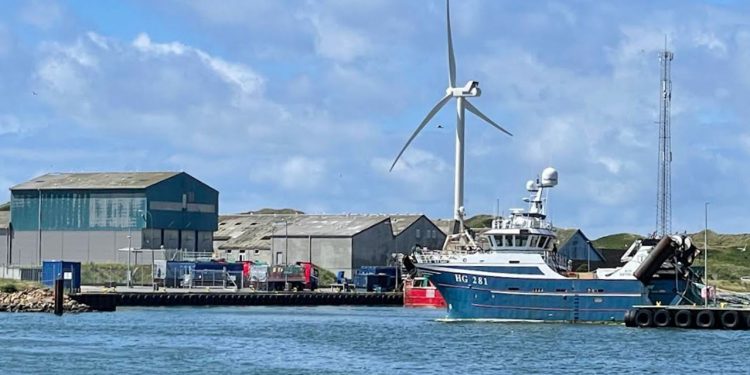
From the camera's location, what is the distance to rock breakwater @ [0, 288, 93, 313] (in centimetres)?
9875

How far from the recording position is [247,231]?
16112 centimetres

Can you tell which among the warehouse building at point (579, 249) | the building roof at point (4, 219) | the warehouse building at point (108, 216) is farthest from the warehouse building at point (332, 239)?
the building roof at point (4, 219)

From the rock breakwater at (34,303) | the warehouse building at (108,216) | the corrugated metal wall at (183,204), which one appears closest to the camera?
the rock breakwater at (34,303)

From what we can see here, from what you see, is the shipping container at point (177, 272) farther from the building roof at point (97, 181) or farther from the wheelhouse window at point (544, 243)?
the wheelhouse window at point (544, 243)

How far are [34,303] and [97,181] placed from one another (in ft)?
153

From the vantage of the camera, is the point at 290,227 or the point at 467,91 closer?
the point at 467,91

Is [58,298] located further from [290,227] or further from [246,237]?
[246,237]

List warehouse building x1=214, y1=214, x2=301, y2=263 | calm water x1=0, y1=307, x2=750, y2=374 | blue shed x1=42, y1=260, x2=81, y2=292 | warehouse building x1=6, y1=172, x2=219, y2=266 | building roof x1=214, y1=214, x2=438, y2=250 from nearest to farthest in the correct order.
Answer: calm water x1=0, y1=307, x2=750, y2=374, blue shed x1=42, y1=260, x2=81, y2=292, warehouse building x1=6, y1=172, x2=219, y2=266, building roof x1=214, y1=214, x2=438, y2=250, warehouse building x1=214, y1=214, x2=301, y2=263

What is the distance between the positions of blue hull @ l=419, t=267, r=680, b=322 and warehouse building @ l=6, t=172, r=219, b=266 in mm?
60380

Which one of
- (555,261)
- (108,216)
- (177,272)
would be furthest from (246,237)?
(555,261)

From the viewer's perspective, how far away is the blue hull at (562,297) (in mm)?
81938

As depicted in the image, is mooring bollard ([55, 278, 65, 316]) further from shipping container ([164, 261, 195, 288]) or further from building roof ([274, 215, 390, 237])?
building roof ([274, 215, 390, 237])

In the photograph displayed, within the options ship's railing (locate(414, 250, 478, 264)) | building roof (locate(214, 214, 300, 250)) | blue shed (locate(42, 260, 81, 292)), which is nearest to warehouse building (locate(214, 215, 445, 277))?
building roof (locate(214, 214, 300, 250))

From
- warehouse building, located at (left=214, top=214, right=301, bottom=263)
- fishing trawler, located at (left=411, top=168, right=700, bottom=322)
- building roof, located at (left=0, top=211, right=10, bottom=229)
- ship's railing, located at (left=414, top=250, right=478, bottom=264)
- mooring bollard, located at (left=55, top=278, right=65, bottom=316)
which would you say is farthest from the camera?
warehouse building, located at (left=214, top=214, right=301, bottom=263)
